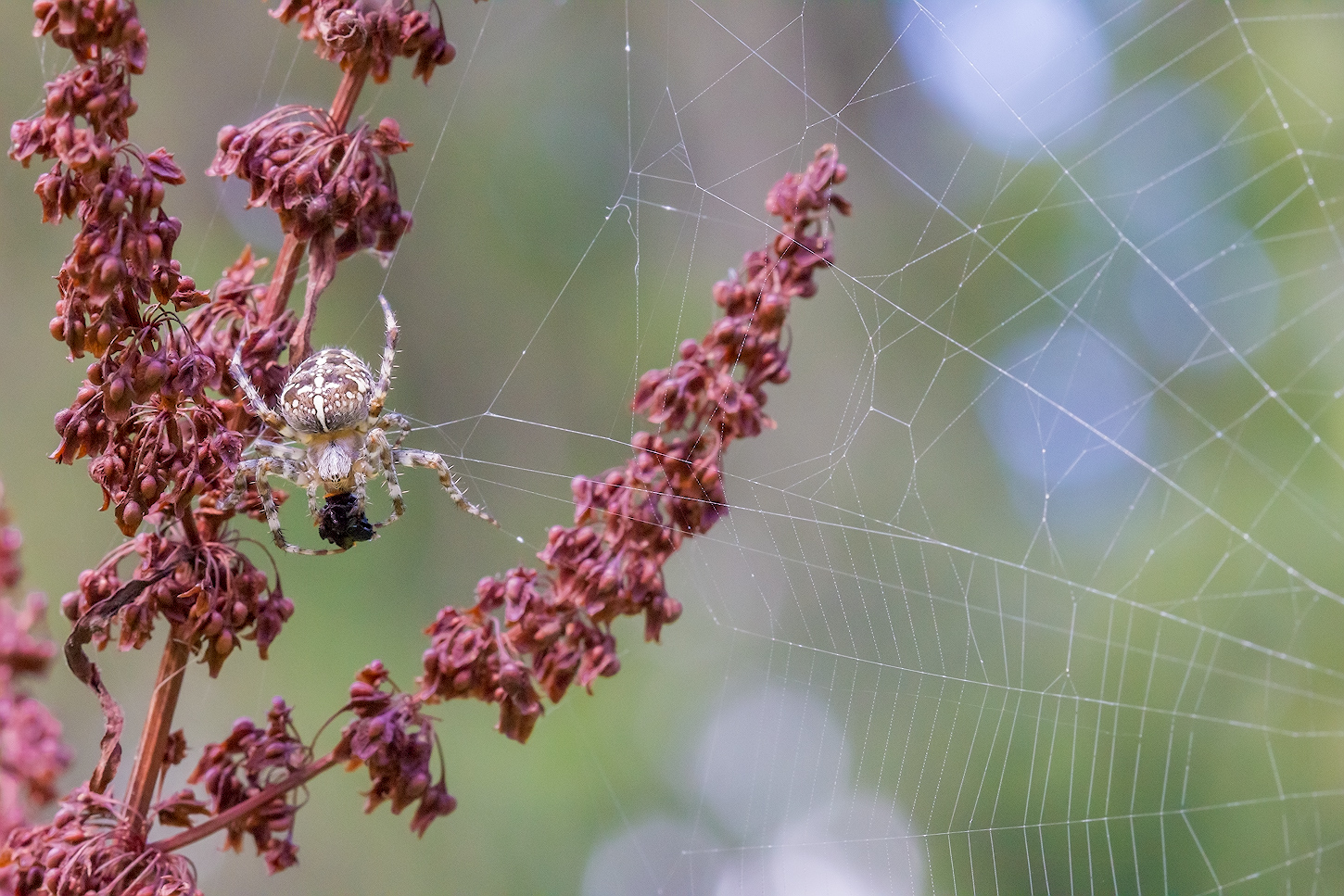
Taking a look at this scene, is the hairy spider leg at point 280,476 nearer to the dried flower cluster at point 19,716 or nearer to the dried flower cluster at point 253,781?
the dried flower cluster at point 253,781

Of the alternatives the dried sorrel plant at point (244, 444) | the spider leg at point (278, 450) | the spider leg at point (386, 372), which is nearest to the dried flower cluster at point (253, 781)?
the dried sorrel plant at point (244, 444)

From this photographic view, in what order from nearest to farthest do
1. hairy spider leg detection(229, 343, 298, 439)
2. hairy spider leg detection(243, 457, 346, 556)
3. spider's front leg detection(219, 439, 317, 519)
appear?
A: 1. hairy spider leg detection(229, 343, 298, 439)
2. hairy spider leg detection(243, 457, 346, 556)
3. spider's front leg detection(219, 439, 317, 519)

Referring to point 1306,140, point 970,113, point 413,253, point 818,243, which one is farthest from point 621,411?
point 818,243

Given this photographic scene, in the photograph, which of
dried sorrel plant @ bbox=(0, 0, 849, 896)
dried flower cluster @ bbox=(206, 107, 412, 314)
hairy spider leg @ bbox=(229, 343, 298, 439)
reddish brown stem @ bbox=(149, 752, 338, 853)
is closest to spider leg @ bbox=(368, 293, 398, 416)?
hairy spider leg @ bbox=(229, 343, 298, 439)

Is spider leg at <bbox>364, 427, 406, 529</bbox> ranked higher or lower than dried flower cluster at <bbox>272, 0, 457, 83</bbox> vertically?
lower

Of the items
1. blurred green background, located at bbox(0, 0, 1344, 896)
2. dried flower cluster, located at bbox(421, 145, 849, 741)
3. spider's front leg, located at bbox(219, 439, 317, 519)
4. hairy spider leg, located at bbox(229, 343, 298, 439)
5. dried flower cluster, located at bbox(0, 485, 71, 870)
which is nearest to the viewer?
dried flower cluster, located at bbox(0, 485, 71, 870)

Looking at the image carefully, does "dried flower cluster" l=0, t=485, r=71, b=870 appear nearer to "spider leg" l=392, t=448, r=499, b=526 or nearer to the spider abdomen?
the spider abdomen

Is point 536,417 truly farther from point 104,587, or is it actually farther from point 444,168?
point 104,587
